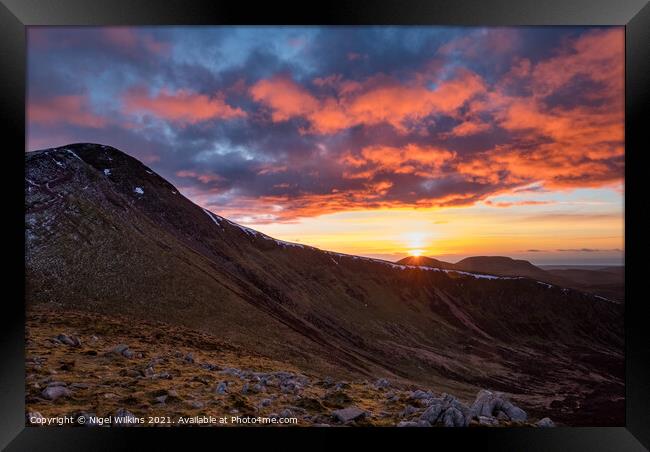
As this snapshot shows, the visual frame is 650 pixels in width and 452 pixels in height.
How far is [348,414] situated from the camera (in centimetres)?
905

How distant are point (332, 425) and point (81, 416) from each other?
650cm

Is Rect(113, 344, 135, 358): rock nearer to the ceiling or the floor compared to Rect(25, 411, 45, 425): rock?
nearer to the ceiling

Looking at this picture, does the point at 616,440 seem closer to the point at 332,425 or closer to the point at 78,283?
the point at 332,425

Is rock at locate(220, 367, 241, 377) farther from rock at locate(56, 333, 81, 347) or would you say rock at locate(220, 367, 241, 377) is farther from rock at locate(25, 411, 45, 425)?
rock at locate(56, 333, 81, 347)

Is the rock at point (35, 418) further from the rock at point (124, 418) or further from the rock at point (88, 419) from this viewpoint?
the rock at point (124, 418)

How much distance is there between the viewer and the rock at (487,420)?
880 centimetres

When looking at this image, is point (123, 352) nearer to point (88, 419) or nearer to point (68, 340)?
point (68, 340)

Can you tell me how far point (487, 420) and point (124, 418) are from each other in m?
9.73

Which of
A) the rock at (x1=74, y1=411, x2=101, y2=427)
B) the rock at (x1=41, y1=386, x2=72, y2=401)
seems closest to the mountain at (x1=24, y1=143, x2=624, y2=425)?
the rock at (x1=41, y1=386, x2=72, y2=401)

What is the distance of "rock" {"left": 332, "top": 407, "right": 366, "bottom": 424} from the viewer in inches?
353

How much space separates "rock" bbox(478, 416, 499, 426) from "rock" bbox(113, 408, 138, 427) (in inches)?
360

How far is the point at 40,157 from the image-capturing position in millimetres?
48688

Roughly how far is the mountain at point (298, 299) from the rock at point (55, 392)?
2.86m

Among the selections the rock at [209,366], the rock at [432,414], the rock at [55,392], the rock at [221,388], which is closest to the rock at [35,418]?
the rock at [55,392]
